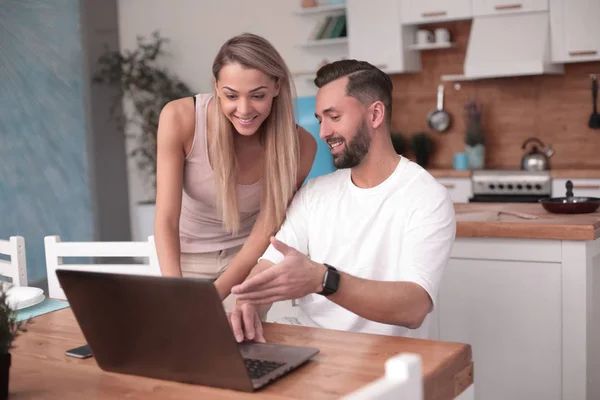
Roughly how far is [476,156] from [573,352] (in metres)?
2.88

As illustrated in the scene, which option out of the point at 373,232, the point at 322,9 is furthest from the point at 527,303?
the point at 322,9

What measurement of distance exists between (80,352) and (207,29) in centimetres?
509

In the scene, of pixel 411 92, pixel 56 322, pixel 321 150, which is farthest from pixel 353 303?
pixel 411 92

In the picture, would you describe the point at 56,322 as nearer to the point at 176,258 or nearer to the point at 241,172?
the point at 176,258

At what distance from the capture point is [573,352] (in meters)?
2.58

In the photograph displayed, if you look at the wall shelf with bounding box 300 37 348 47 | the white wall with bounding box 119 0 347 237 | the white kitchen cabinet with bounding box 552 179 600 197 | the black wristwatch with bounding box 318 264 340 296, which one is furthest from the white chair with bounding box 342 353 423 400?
the white wall with bounding box 119 0 347 237

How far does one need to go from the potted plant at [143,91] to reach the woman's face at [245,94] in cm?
415

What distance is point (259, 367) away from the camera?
53.4 inches

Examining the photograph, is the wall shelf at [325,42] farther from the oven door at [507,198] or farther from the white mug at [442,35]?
the oven door at [507,198]

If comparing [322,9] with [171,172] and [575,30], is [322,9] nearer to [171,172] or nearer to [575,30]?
[575,30]

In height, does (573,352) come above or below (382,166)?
below

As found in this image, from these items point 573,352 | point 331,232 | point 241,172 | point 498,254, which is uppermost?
point 241,172

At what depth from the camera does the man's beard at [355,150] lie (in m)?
2.08

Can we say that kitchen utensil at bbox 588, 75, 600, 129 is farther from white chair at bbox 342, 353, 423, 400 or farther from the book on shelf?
white chair at bbox 342, 353, 423, 400
